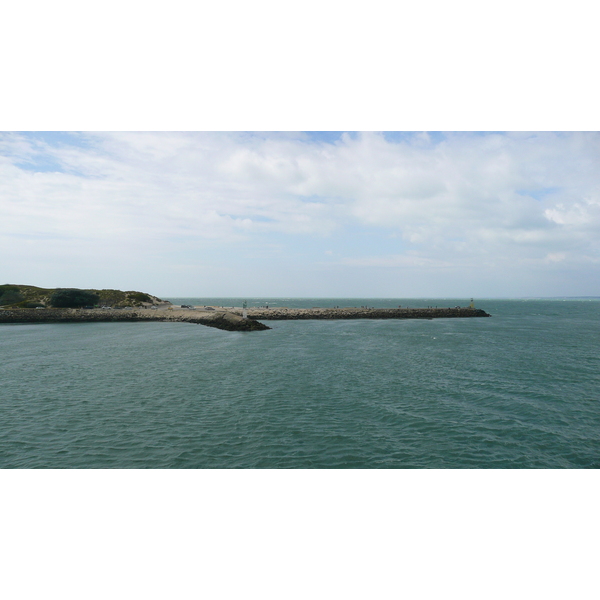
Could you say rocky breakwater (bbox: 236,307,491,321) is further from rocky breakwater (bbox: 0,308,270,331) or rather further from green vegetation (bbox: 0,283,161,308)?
green vegetation (bbox: 0,283,161,308)

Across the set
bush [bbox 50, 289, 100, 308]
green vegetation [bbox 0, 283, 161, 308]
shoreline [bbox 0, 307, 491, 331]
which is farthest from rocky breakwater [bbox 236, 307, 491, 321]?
bush [bbox 50, 289, 100, 308]

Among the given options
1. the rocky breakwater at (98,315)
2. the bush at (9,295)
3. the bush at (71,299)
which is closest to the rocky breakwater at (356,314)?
the rocky breakwater at (98,315)

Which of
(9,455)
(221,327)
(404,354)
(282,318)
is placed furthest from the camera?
(282,318)

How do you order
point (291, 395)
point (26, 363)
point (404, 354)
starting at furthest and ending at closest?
point (404, 354)
point (26, 363)
point (291, 395)

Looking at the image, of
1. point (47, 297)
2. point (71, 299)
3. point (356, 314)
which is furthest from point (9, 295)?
point (356, 314)

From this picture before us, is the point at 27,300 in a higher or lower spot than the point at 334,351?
higher

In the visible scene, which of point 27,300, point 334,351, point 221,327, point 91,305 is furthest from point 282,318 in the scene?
point 27,300

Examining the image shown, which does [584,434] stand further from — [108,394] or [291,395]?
[108,394]

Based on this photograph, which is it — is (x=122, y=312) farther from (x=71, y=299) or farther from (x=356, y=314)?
(x=356, y=314)
